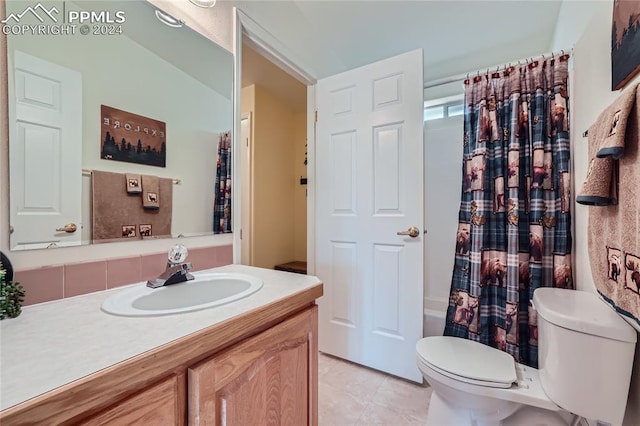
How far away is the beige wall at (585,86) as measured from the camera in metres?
0.94

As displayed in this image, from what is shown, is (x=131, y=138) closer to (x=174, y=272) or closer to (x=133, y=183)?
(x=133, y=183)

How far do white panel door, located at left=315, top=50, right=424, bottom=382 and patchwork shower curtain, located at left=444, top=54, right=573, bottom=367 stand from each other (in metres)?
0.33

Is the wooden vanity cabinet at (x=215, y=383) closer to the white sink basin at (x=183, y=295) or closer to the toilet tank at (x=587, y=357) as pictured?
the white sink basin at (x=183, y=295)

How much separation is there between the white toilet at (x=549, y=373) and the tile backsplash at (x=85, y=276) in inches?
47.0

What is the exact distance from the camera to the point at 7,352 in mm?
459

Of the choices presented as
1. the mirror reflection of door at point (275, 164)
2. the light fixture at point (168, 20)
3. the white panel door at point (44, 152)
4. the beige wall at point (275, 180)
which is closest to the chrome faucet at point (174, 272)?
the white panel door at point (44, 152)

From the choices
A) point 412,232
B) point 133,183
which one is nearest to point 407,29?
point 412,232

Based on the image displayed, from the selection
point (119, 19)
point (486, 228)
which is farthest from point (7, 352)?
point (486, 228)

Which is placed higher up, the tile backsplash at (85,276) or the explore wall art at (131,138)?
the explore wall art at (131,138)

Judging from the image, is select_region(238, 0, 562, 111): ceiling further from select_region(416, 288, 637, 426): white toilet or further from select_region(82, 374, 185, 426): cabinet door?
select_region(416, 288, 637, 426): white toilet

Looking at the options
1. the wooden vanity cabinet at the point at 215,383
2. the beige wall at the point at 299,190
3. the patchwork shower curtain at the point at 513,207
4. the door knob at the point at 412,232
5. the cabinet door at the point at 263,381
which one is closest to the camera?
the wooden vanity cabinet at the point at 215,383

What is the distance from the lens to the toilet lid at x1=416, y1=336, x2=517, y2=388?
106cm

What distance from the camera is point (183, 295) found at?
910mm

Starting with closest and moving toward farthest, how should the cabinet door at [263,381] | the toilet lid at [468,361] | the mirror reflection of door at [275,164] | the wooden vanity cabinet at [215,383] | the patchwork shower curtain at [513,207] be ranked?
the wooden vanity cabinet at [215,383]
the cabinet door at [263,381]
the toilet lid at [468,361]
the patchwork shower curtain at [513,207]
the mirror reflection of door at [275,164]
